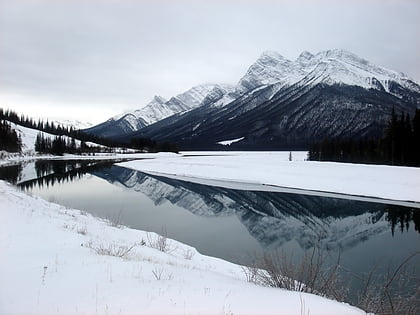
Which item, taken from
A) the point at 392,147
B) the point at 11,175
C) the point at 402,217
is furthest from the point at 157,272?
the point at 392,147

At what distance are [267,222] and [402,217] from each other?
869 cm

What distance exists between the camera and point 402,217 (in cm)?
1994

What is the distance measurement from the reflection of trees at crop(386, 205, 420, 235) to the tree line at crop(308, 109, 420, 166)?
2912cm

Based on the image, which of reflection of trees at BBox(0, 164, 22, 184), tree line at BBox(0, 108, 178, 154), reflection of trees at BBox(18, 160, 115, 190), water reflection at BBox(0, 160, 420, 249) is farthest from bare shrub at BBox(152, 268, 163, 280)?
tree line at BBox(0, 108, 178, 154)

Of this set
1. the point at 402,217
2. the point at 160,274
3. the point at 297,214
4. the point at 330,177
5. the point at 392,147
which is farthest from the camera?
the point at 392,147

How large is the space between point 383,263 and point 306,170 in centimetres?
2721

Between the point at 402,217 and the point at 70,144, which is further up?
the point at 70,144

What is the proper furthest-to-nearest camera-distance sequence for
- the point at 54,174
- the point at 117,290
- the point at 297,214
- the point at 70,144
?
1. the point at 70,144
2. the point at 54,174
3. the point at 297,214
4. the point at 117,290

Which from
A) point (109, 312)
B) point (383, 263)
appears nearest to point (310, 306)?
point (109, 312)

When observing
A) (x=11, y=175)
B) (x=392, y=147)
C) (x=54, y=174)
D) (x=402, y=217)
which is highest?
(x=392, y=147)

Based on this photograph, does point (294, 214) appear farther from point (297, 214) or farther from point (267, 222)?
point (267, 222)

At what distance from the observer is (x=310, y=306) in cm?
479

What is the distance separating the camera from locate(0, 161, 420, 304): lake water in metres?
12.8

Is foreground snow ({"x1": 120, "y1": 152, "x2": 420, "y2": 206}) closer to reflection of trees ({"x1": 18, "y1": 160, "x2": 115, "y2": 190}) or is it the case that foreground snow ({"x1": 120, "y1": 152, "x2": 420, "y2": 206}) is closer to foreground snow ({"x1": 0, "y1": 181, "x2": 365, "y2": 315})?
reflection of trees ({"x1": 18, "y1": 160, "x2": 115, "y2": 190})
